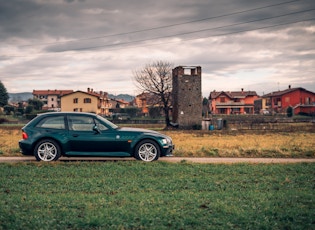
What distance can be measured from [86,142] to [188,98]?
138ft

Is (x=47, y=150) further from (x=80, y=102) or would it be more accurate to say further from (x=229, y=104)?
(x=229, y=104)

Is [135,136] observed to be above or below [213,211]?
above

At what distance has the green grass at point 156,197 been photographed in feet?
16.8

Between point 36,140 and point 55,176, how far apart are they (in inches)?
112

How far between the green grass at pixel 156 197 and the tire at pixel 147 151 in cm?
109

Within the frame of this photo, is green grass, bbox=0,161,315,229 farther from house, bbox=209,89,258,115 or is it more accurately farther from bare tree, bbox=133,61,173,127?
house, bbox=209,89,258,115

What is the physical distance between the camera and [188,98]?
5278 centimetres

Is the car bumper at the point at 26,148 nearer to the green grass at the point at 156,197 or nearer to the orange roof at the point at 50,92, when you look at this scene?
the green grass at the point at 156,197

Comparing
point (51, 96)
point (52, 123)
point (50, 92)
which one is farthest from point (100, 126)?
point (50, 92)

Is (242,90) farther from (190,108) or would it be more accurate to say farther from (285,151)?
(285,151)

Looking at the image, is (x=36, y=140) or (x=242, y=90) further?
(x=242, y=90)

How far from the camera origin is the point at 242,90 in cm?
11019

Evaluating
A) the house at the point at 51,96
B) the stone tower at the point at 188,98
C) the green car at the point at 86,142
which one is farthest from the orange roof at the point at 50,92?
the green car at the point at 86,142

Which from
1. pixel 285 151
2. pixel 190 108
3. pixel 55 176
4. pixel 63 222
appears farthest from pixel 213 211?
pixel 190 108
